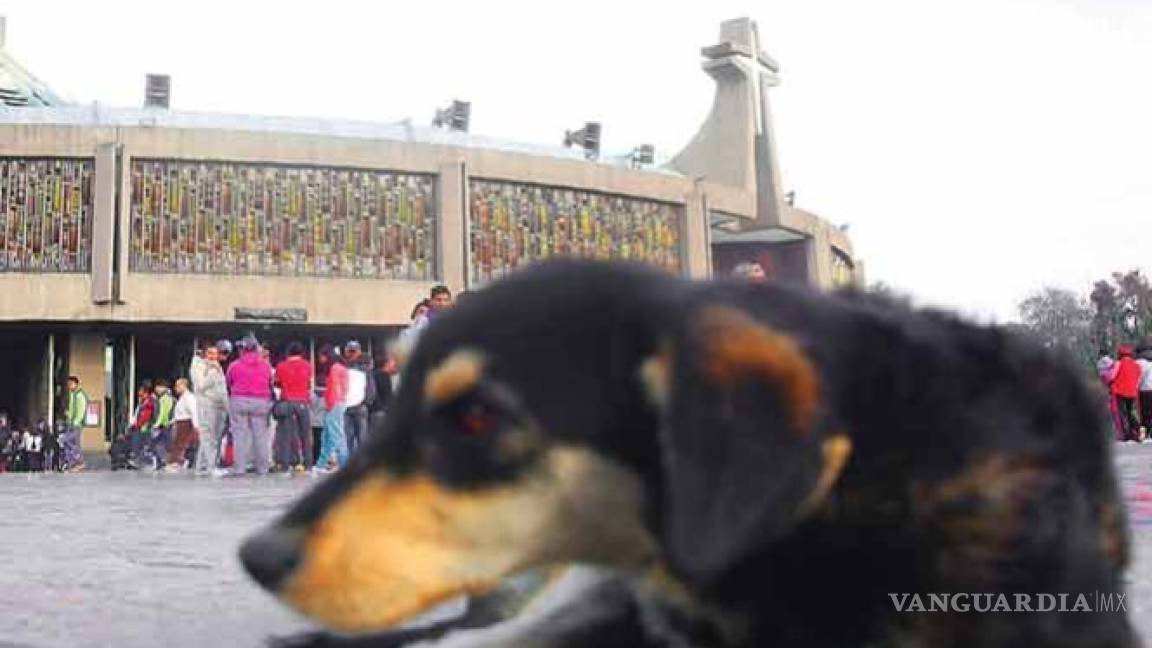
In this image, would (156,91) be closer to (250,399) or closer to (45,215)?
(45,215)

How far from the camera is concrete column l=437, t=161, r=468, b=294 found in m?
36.9

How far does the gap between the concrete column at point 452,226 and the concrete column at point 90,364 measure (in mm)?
9993

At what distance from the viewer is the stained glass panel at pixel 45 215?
34.4 meters

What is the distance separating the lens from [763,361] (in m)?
1.75

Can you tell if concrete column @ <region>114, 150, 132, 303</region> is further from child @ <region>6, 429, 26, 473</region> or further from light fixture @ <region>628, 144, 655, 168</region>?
light fixture @ <region>628, 144, 655, 168</region>

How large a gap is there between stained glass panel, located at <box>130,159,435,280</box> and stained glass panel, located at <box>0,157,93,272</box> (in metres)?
1.41

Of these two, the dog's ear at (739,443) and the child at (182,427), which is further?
the child at (182,427)

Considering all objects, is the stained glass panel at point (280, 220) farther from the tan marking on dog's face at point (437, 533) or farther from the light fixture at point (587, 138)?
the tan marking on dog's face at point (437, 533)

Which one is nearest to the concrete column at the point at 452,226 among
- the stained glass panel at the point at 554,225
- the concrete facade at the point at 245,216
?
the concrete facade at the point at 245,216

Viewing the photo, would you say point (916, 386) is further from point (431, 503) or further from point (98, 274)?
point (98, 274)

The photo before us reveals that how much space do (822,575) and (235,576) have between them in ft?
11.7

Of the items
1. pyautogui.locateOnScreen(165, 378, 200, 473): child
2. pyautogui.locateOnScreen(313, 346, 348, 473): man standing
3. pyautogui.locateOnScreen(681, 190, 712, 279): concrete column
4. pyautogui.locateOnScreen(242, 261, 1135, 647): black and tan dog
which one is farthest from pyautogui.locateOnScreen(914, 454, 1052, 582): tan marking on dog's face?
pyautogui.locateOnScreen(681, 190, 712, 279): concrete column

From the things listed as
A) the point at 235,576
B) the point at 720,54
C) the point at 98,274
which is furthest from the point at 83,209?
the point at 235,576

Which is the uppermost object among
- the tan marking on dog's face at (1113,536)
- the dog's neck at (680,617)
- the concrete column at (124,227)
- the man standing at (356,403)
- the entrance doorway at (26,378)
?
the concrete column at (124,227)
